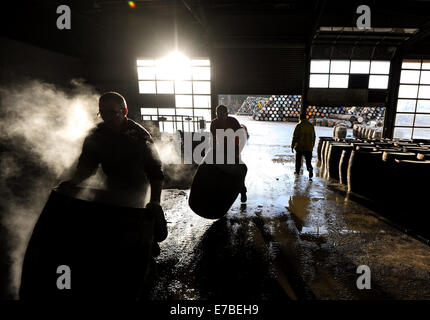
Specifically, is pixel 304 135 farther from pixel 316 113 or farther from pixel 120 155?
pixel 316 113

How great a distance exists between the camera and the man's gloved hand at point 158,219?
6.00 feet

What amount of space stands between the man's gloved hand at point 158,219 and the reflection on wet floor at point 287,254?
0.62 meters

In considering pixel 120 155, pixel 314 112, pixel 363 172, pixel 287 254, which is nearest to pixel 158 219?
pixel 120 155

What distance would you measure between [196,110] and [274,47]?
4.33m

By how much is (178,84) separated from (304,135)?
21.9ft

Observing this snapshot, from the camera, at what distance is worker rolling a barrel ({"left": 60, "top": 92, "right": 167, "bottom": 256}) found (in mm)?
2213

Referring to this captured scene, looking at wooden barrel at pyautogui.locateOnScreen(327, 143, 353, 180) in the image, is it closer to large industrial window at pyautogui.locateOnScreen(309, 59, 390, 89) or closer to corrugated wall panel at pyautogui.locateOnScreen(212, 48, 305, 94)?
corrugated wall panel at pyautogui.locateOnScreen(212, 48, 305, 94)

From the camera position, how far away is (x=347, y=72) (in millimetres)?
10219

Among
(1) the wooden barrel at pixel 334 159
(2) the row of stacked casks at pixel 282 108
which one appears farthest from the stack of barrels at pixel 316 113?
(1) the wooden barrel at pixel 334 159

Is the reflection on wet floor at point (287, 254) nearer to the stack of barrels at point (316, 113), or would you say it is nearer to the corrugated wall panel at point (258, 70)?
the corrugated wall panel at point (258, 70)

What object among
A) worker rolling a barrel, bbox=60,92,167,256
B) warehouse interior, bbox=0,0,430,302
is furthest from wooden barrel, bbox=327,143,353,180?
worker rolling a barrel, bbox=60,92,167,256
